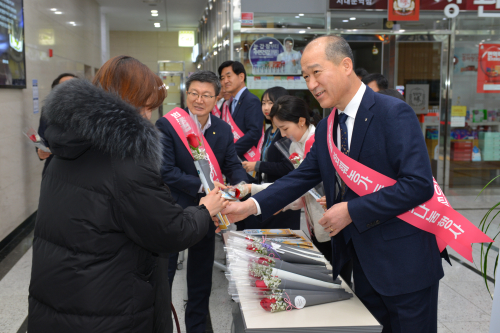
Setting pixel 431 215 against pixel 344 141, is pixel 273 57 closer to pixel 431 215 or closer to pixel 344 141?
pixel 344 141

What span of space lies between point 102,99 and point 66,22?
8.07 metres

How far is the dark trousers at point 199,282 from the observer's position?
2.69 m

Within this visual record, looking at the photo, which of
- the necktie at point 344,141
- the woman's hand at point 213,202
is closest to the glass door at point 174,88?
the woman's hand at point 213,202

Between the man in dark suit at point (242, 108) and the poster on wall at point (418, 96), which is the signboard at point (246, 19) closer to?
the man in dark suit at point (242, 108)

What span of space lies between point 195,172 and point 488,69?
669cm

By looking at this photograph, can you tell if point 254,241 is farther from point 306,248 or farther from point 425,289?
point 425,289

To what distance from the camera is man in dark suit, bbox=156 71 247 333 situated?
8.76 feet

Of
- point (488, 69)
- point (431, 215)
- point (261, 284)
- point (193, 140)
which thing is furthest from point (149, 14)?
point (431, 215)

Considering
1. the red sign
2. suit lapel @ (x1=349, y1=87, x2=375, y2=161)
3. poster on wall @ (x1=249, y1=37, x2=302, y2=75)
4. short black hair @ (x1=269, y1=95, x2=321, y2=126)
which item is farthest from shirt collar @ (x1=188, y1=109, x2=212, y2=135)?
the red sign

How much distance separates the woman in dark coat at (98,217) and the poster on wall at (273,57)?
5856 mm

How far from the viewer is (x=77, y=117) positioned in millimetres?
1293

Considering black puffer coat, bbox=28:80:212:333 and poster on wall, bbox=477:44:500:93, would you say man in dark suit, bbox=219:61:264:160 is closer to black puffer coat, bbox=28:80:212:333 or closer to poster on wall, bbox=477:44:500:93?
black puffer coat, bbox=28:80:212:333

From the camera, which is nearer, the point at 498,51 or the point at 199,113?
the point at 199,113

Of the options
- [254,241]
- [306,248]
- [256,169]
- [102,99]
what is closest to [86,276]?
[102,99]
